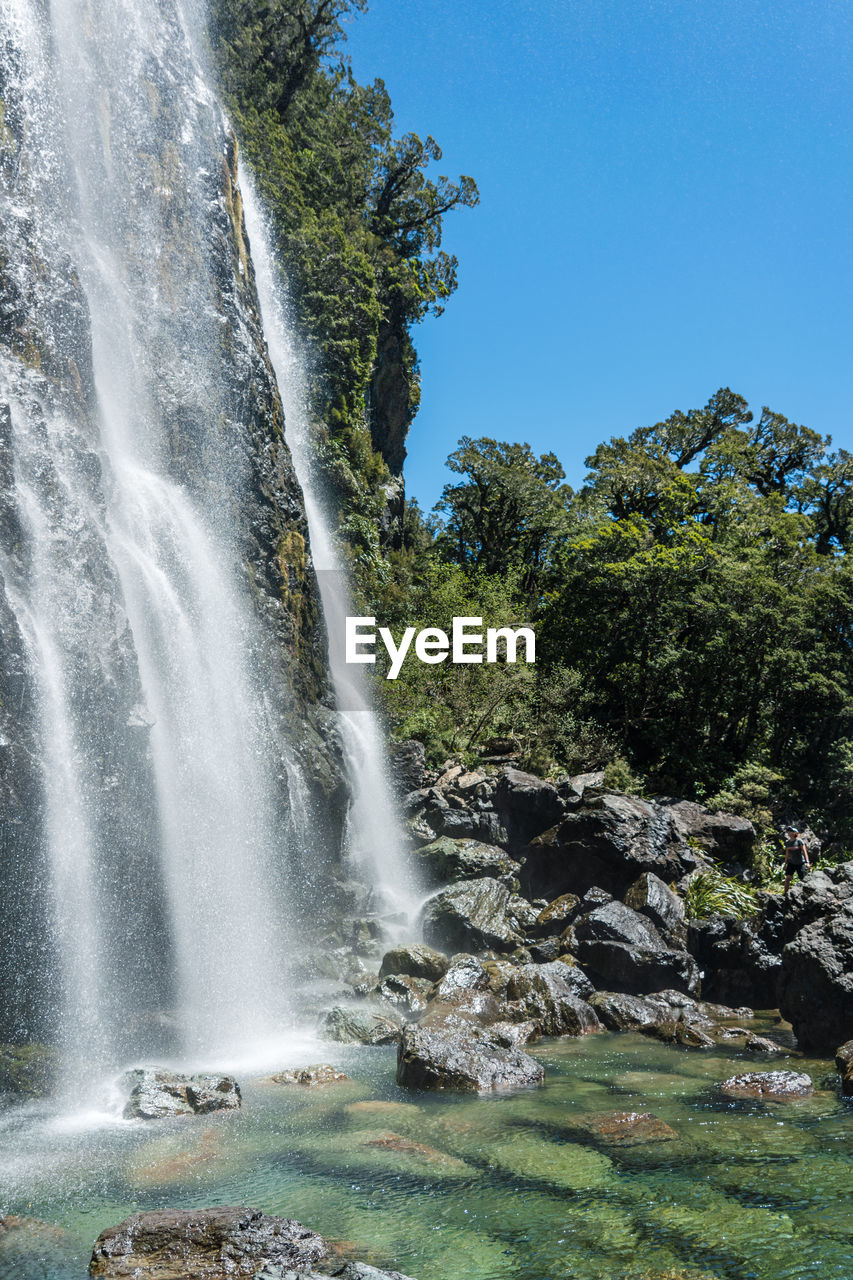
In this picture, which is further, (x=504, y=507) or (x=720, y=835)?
(x=504, y=507)

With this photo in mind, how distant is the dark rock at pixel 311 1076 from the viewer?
33.9 ft

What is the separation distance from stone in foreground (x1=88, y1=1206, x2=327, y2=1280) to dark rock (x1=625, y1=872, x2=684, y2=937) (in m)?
11.6

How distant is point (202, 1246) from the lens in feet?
19.2

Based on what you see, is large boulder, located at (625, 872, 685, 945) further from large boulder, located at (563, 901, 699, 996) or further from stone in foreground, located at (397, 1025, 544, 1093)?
stone in foreground, located at (397, 1025, 544, 1093)

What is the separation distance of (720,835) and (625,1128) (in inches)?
554

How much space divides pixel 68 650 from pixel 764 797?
21276 millimetres

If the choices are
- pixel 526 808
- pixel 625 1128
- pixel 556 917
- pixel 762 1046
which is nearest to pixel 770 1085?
pixel 762 1046

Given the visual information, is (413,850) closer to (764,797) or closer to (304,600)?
(304,600)

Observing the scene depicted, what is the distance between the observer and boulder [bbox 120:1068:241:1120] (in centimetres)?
923

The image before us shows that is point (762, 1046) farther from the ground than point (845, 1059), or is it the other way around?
point (845, 1059)

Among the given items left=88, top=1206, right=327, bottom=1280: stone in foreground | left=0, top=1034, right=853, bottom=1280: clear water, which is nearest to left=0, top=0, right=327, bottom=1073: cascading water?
left=0, top=1034, right=853, bottom=1280: clear water

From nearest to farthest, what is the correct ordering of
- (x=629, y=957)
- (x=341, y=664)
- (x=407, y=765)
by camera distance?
(x=629, y=957) → (x=407, y=765) → (x=341, y=664)

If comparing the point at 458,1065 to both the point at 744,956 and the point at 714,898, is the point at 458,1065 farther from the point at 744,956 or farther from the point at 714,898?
the point at 714,898

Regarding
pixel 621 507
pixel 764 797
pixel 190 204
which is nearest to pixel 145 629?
pixel 190 204
